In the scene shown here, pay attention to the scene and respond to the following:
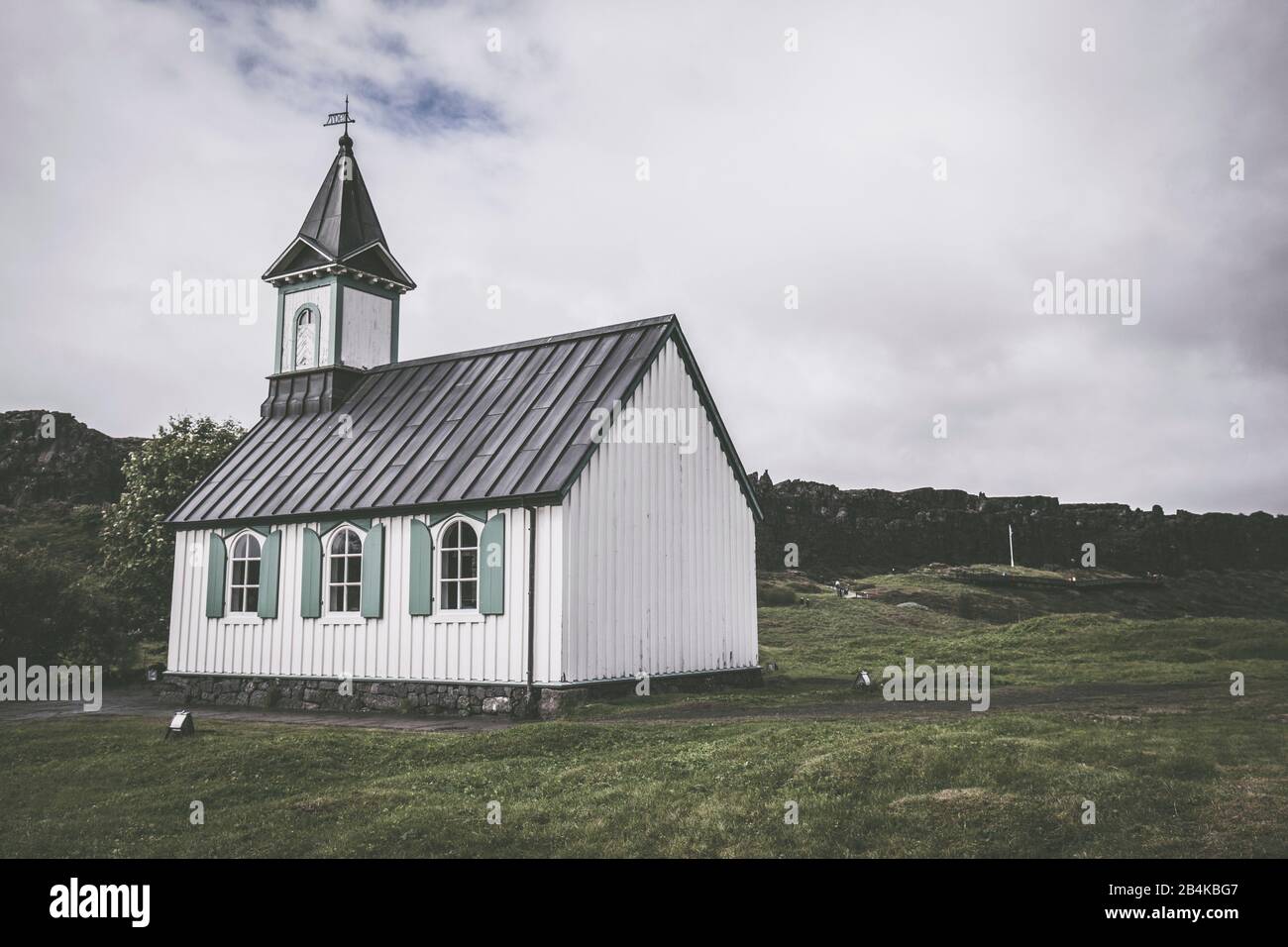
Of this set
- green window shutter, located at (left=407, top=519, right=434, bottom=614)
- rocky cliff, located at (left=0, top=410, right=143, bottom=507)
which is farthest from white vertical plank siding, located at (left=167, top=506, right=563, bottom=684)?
rocky cliff, located at (left=0, top=410, right=143, bottom=507)

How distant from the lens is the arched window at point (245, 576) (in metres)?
21.5

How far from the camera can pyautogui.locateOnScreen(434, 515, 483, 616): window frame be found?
58.6 feet

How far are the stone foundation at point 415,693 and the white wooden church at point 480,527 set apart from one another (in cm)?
12

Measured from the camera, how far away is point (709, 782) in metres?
9.83

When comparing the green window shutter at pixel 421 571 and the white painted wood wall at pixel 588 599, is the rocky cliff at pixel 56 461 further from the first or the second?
the green window shutter at pixel 421 571

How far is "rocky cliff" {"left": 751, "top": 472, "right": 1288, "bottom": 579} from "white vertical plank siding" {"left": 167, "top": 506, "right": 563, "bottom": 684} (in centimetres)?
3466

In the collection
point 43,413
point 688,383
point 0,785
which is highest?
point 43,413

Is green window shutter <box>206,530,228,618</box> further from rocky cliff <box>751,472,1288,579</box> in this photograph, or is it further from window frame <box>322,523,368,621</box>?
rocky cliff <box>751,472,1288,579</box>

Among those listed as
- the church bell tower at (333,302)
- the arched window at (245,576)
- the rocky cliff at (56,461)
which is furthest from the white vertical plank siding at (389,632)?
the rocky cliff at (56,461)
